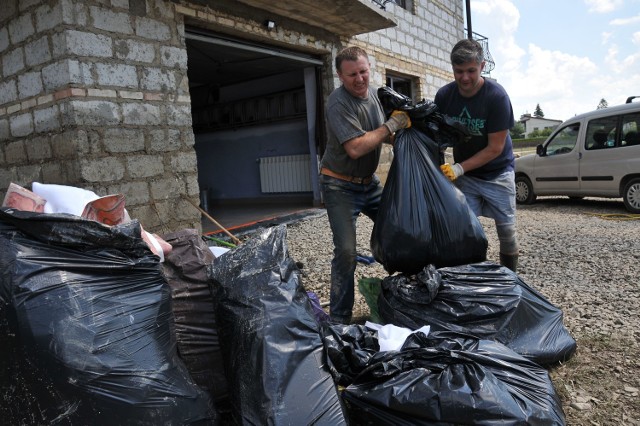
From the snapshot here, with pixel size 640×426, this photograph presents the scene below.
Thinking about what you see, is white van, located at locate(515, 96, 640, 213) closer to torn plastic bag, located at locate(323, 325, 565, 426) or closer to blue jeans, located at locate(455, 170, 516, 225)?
blue jeans, located at locate(455, 170, 516, 225)

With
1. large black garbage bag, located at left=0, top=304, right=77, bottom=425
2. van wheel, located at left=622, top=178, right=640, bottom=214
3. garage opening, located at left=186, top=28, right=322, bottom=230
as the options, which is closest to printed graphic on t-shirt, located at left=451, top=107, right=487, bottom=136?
large black garbage bag, located at left=0, top=304, right=77, bottom=425

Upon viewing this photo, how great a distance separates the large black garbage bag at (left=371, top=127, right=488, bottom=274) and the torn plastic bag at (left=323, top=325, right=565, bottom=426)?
1.73 ft

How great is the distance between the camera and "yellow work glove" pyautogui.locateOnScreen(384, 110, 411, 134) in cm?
238

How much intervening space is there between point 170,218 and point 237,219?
8.88 feet

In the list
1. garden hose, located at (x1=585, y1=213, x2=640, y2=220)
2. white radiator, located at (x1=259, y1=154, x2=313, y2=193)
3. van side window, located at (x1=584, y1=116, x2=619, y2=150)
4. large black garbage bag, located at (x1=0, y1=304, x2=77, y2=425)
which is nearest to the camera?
large black garbage bag, located at (x1=0, y1=304, x2=77, y2=425)

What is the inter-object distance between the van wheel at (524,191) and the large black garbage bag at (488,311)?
6.69 metres

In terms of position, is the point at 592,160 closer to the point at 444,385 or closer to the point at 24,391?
the point at 444,385

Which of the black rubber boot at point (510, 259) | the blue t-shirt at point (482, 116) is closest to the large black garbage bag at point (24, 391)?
the blue t-shirt at point (482, 116)

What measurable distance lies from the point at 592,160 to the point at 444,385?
7.04 metres

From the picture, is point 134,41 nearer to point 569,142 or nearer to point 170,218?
point 170,218

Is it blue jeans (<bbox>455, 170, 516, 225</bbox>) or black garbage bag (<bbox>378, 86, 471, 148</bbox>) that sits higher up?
black garbage bag (<bbox>378, 86, 471, 148</bbox>)

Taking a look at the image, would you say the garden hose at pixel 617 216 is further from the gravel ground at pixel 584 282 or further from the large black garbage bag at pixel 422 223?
the large black garbage bag at pixel 422 223

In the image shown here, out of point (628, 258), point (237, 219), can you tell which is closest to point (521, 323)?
point (628, 258)

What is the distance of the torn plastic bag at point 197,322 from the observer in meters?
1.81
